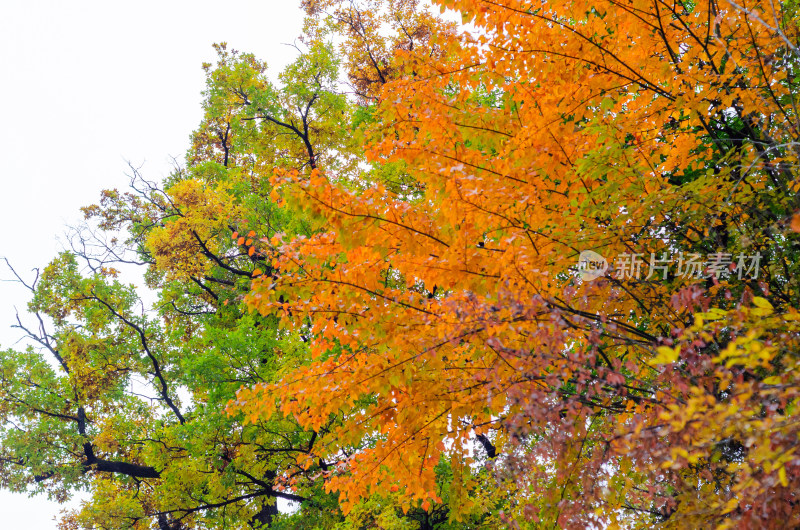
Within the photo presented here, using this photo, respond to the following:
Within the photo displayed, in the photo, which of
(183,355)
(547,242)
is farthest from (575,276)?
(183,355)

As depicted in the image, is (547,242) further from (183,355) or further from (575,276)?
(183,355)

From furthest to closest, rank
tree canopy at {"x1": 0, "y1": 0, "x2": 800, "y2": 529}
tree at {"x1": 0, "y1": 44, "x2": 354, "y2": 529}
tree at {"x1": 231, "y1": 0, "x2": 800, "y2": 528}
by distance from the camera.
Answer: tree at {"x1": 0, "y1": 44, "x2": 354, "y2": 529} < tree at {"x1": 231, "y1": 0, "x2": 800, "y2": 528} < tree canopy at {"x1": 0, "y1": 0, "x2": 800, "y2": 529}

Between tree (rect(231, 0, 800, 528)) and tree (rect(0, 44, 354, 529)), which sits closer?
tree (rect(231, 0, 800, 528))

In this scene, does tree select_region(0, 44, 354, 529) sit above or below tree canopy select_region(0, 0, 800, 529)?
above

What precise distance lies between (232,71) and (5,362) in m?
7.84

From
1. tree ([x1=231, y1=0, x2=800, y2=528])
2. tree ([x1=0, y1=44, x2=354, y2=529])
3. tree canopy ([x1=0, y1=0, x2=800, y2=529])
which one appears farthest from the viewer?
tree ([x1=0, y1=44, x2=354, y2=529])

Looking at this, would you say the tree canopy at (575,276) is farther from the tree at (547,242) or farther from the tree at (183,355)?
the tree at (183,355)

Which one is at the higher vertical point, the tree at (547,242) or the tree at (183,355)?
the tree at (183,355)

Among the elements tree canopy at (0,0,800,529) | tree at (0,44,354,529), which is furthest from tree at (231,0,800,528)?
tree at (0,44,354,529)

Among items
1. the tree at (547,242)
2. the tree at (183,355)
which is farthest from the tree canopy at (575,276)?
the tree at (183,355)

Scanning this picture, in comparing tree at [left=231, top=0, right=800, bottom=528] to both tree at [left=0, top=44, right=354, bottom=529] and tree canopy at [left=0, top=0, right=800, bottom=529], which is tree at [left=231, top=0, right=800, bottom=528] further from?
tree at [left=0, top=44, right=354, bottom=529]

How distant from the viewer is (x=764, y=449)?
1583mm

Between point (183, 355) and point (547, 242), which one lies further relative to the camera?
point (183, 355)

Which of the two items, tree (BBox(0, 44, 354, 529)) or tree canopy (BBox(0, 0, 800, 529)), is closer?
tree canopy (BBox(0, 0, 800, 529))
